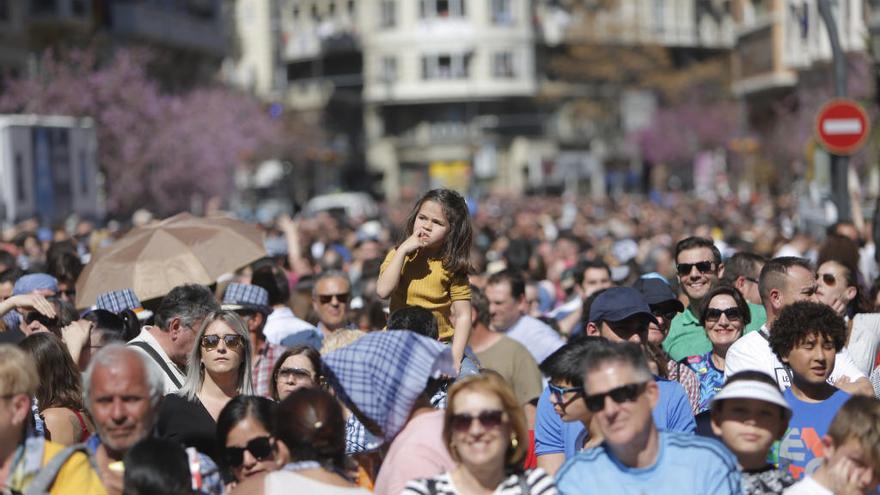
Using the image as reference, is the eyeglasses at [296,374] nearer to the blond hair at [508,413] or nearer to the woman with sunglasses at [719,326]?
the blond hair at [508,413]

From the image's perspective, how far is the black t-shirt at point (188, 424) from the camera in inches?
274

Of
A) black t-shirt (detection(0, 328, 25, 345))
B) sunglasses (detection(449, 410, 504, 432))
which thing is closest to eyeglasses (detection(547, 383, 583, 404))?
sunglasses (detection(449, 410, 504, 432))

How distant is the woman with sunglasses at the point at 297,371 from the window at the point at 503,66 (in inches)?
3345

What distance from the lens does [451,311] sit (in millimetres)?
Answer: 8539

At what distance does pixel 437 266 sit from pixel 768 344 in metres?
1.69

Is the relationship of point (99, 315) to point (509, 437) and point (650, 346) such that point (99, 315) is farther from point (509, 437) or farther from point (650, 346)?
point (509, 437)

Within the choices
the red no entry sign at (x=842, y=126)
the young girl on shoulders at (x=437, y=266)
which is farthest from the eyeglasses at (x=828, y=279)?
the red no entry sign at (x=842, y=126)

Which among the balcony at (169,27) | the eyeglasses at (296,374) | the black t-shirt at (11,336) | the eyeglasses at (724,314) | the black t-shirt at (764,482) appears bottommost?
the black t-shirt at (764,482)

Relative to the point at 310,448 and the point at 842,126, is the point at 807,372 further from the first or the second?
Answer: the point at 842,126

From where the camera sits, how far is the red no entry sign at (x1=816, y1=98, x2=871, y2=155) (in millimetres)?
17672

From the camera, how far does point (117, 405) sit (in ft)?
18.6

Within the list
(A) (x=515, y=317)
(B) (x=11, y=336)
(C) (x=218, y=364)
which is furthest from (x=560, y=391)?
(A) (x=515, y=317)

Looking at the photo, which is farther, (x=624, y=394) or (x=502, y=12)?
(x=502, y=12)

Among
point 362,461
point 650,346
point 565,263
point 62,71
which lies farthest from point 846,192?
point 62,71
